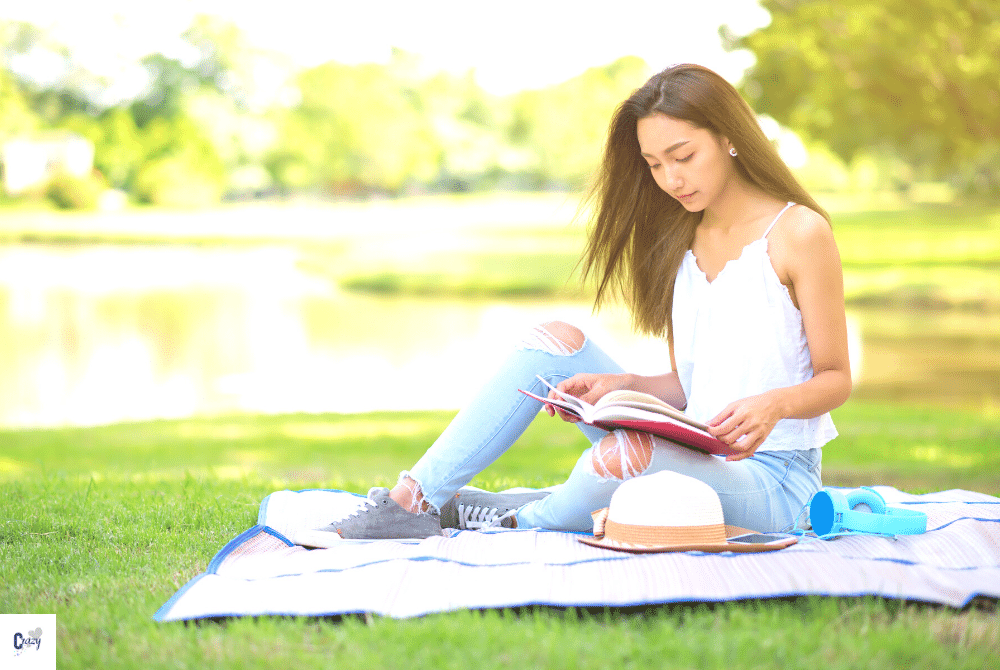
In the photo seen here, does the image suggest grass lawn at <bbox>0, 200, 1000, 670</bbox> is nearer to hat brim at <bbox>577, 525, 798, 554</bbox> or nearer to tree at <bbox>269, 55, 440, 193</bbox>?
hat brim at <bbox>577, 525, 798, 554</bbox>

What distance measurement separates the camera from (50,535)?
99.9 inches

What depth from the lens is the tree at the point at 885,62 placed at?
8477 mm

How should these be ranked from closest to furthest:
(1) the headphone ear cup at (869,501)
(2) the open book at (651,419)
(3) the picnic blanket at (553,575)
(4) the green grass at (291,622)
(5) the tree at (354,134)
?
(4) the green grass at (291,622) → (3) the picnic blanket at (553,575) → (2) the open book at (651,419) → (1) the headphone ear cup at (869,501) → (5) the tree at (354,134)

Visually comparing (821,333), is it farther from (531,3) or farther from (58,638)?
(531,3)

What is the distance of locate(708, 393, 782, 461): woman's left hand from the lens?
79.7 inches

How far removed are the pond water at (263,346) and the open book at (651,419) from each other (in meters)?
4.27

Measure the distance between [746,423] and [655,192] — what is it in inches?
32.5

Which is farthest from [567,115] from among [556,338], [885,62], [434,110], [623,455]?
[623,455]

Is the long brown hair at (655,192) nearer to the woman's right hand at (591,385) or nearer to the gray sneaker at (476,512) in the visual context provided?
the woman's right hand at (591,385)

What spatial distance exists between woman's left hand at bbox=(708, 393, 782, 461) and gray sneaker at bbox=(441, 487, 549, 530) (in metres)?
0.67

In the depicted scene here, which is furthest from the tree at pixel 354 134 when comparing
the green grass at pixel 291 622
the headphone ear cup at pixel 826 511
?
the headphone ear cup at pixel 826 511

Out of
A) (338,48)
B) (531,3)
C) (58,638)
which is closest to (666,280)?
(58,638)

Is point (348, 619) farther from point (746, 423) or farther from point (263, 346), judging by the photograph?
point (263, 346)

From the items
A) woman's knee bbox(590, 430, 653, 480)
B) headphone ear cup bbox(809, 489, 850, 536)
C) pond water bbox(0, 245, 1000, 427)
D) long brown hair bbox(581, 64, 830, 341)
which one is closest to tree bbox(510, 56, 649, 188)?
pond water bbox(0, 245, 1000, 427)
